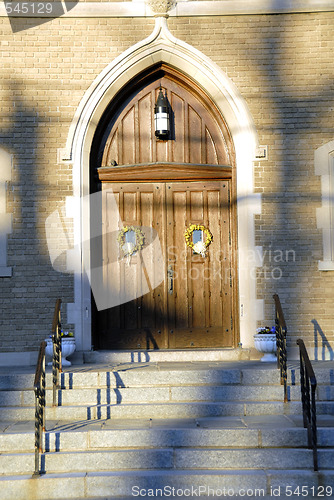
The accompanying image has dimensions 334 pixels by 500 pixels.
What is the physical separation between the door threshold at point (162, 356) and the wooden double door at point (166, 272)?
0.54m

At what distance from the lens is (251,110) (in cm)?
870

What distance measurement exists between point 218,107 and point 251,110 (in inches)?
19.6

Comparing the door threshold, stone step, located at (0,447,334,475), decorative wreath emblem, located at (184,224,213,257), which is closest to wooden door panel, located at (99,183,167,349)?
decorative wreath emblem, located at (184,224,213,257)

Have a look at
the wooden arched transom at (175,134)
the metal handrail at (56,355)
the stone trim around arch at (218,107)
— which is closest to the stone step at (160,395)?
the metal handrail at (56,355)

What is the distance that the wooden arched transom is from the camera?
29.6ft

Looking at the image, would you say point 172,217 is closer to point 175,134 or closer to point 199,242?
point 199,242

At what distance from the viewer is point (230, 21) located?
346 inches

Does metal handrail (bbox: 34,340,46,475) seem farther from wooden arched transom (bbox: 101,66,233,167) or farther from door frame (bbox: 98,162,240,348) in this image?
wooden arched transom (bbox: 101,66,233,167)

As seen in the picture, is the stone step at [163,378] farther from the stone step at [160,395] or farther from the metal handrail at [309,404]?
the metal handrail at [309,404]

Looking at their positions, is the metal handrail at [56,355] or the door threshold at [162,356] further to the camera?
the door threshold at [162,356]

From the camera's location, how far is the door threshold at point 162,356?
824 centimetres

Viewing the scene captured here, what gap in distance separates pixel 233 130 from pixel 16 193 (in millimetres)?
3180

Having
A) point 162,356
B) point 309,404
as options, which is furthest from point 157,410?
point 162,356

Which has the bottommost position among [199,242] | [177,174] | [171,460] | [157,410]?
[171,460]
